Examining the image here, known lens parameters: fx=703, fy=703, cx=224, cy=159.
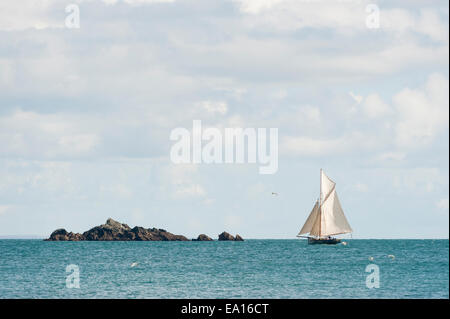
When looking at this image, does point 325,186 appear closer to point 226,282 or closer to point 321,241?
point 321,241

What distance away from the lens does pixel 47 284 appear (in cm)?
6975

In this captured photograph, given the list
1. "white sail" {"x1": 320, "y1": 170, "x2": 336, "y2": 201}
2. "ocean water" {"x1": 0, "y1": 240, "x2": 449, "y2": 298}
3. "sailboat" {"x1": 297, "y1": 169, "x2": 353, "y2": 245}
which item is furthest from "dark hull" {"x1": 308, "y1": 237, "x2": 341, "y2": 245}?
"ocean water" {"x1": 0, "y1": 240, "x2": 449, "y2": 298}

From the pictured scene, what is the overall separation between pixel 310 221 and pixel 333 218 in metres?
6.13

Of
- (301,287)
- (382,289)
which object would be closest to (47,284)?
(301,287)

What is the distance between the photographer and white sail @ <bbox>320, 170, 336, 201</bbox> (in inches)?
5773

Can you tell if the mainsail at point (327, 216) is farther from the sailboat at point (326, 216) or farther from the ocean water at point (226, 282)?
the ocean water at point (226, 282)

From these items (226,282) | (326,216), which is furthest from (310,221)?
(226,282)

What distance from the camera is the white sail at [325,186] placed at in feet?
481

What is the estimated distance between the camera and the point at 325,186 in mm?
148125

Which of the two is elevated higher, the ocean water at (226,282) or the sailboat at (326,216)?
the sailboat at (326,216)

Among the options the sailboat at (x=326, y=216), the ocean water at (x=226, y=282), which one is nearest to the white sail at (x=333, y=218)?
the sailboat at (x=326, y=216)

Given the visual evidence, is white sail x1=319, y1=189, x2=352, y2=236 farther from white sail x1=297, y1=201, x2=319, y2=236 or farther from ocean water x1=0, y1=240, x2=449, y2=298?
ocean water x1=0, y1=240, x2=449, y2=298
